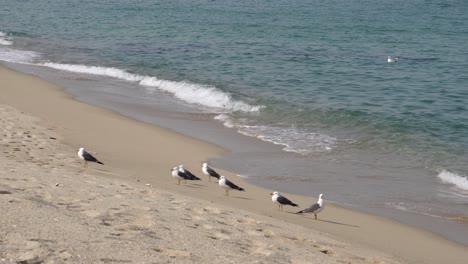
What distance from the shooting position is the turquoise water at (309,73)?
49.5 ft

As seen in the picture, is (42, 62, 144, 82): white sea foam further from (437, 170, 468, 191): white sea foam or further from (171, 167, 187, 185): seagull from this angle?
(437, 170, 468, 191): white sea foam

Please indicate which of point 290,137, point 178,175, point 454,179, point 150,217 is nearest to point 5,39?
point 290,137

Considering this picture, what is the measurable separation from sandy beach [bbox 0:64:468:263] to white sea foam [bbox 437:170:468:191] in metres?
3.06

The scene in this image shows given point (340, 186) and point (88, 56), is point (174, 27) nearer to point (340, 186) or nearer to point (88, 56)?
point (88, 56)

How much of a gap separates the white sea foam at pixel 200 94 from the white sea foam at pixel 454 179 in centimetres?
812

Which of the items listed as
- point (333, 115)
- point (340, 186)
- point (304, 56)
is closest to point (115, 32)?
point (304, 56)

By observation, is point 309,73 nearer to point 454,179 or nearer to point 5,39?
point 454,179

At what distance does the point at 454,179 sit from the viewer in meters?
14.6

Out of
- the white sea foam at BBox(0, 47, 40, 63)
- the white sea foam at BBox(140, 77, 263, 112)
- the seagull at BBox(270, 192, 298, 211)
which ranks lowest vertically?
the white sea foam at BBox(0, 47, 40, 63)

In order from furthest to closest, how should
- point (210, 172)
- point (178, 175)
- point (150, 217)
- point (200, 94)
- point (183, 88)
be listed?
point (183, 88) → point (200, 94) → point (210, 172) → point (178, 175) → point (150, 217)

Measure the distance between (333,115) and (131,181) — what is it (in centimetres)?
968

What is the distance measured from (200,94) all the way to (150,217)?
15.5 metres

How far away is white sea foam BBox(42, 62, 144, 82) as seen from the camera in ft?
93.0

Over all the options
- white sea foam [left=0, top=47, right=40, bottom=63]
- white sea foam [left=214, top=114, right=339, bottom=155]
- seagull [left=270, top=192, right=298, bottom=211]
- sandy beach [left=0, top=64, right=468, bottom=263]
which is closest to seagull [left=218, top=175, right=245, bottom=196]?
sandy beach [left=0, top=64, right=468, bottom=263]
